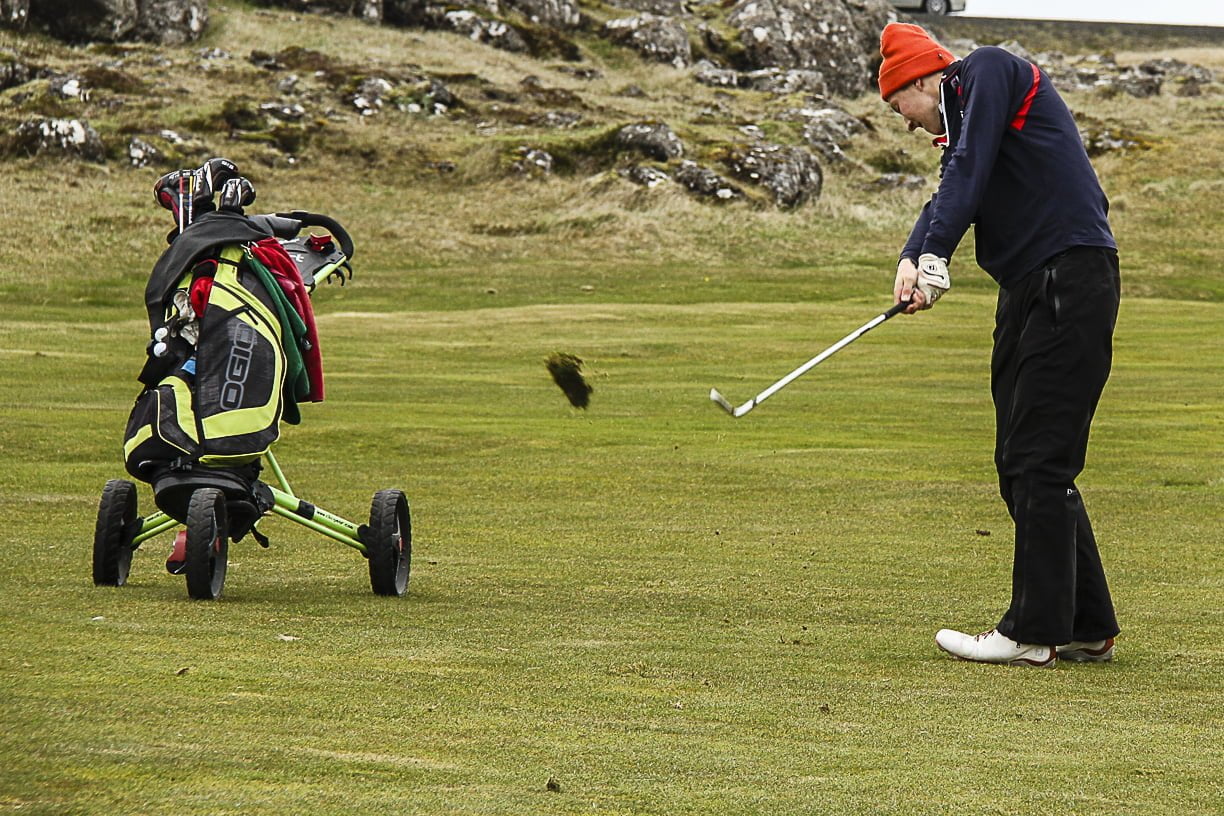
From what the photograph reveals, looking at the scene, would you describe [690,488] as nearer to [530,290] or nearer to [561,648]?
[561,648]

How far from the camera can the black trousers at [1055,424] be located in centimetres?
694

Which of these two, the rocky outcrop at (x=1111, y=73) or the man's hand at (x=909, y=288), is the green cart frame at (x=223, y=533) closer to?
the man's hand at (x=909, y=288)

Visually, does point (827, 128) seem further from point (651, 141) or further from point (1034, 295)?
point (1034, 295)

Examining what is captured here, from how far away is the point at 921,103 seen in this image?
7.39 m

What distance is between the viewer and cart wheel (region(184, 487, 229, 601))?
8.10 metres

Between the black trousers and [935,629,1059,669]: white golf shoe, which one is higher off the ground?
the black trousers

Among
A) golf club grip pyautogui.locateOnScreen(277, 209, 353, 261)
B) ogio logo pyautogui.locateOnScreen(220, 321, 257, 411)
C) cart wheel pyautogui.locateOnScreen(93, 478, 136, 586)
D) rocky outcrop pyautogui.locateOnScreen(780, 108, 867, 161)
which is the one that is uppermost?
golf club grip pyautogui.locateOnScreen(277, 209, 353, 261)

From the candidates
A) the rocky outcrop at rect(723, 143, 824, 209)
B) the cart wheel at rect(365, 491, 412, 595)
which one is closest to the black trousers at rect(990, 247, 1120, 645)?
the cart wheel at rect(365, 491, 412, 595)

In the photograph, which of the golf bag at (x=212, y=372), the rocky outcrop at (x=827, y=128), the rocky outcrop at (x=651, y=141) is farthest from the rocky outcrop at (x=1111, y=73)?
the golf bag at (x=212, y=372)

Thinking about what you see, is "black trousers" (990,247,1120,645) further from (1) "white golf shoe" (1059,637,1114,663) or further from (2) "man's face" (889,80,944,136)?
(2) "man's face" (889,80,944,136)

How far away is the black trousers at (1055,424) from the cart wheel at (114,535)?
13.8ft

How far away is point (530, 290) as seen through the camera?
40.4 m

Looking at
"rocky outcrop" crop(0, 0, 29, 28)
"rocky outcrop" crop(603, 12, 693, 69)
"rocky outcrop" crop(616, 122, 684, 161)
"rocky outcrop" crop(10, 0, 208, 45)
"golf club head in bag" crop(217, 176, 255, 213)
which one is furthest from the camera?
"rocky outcrop" crop(603, 12, 693, 69)

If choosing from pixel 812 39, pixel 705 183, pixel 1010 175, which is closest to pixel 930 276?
pixel 1010 175
